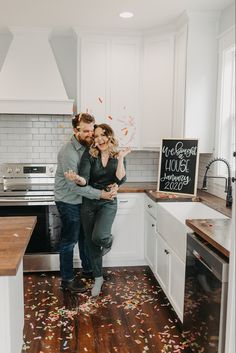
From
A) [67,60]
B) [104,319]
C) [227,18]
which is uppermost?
[227,18]

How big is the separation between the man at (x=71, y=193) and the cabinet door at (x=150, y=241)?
66 cm

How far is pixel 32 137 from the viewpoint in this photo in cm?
419

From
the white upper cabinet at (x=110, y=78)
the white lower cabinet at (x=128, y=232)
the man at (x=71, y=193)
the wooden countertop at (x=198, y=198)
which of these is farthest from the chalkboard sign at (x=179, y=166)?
the man at (x=71, y=193)

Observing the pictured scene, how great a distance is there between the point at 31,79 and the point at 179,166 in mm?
1771

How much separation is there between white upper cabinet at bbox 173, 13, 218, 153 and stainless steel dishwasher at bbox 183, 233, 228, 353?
1.52 meters

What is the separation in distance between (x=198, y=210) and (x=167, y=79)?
57.0 inches

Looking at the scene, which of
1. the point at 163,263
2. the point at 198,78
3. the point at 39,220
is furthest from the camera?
the point at 39,220

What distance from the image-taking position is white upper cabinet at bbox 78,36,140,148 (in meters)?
3.88

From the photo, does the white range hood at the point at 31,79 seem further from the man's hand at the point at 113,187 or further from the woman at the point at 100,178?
the man's hand at the point at 113,187

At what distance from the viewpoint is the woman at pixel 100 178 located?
10.00ft

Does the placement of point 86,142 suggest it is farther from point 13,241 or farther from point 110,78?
point 13,241

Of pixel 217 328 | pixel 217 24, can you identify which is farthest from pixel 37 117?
pixel 217 328

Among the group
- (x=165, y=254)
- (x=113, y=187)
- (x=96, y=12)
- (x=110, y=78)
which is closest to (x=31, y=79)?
(x=110, y=78)

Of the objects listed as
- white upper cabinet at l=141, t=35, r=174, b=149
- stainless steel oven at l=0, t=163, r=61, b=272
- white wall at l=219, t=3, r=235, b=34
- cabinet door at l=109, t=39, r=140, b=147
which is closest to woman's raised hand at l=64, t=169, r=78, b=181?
stainless steel oven at l=0, t=163, r=61, b=272
